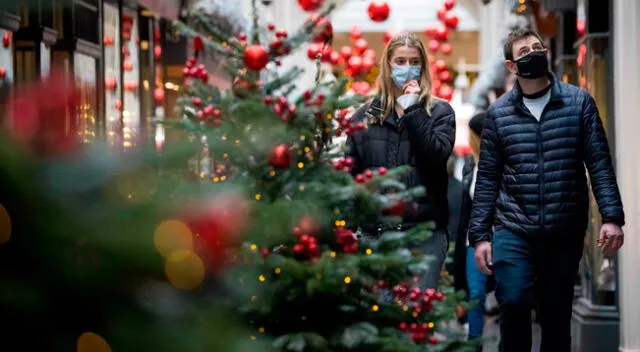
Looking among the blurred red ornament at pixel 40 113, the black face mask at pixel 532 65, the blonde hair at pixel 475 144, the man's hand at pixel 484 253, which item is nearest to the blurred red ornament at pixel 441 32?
the blonde hair at pixel 475 144

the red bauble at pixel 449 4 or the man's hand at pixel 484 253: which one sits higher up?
the red bauble at pixel 449 4

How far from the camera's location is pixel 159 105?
1719 centimetres

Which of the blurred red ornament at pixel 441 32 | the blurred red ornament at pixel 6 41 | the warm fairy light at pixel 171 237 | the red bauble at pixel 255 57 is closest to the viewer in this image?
the warm fairy light at pixel 171 237

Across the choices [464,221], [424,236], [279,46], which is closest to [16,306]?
[424,236]

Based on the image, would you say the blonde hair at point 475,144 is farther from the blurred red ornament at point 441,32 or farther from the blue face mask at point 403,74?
the blurred red ornament at point 441,32

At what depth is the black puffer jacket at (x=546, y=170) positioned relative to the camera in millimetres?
5645

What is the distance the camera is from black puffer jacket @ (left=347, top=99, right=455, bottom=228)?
603cm

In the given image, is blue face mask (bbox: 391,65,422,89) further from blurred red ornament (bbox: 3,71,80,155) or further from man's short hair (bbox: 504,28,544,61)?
blurred red ornament (bbox: 3,71,80,155)

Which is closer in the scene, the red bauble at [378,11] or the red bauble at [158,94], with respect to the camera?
the red bauble at [378,11]

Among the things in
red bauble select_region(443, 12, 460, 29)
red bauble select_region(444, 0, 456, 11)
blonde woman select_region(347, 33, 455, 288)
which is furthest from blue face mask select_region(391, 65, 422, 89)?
red bauble select_region(443, 12, 460, 29)

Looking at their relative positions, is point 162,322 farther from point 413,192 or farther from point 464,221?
point 464,221

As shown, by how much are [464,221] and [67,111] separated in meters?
8.34

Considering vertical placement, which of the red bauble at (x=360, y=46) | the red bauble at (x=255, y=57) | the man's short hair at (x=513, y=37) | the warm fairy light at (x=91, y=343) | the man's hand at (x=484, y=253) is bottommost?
the man's hand at (x=484, y=253)

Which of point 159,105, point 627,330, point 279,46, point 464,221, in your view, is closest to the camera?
point 279,46
